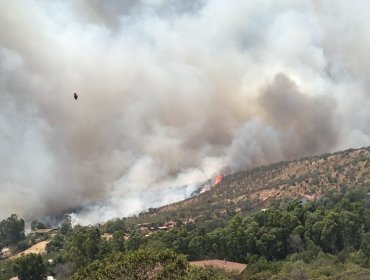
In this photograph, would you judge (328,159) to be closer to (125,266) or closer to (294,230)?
(294,230)

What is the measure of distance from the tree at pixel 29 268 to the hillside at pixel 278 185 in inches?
1958

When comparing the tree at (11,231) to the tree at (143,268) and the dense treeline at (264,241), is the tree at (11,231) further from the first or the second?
the tree at (143,268)

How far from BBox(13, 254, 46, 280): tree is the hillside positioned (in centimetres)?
4974

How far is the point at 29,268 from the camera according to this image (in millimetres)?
74875

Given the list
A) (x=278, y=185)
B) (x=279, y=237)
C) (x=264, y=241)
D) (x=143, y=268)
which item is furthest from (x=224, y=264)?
(x=278, y=185)

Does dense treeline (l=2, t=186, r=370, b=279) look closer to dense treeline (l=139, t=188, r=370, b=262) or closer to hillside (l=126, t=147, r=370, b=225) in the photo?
dense treeline (l=139, t=188, r=370, b=262)

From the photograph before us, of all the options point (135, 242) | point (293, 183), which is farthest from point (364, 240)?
point (293, 183)

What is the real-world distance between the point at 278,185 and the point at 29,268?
78593mm

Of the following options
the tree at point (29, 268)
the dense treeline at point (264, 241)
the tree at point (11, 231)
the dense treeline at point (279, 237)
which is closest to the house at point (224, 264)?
the dense treeline at point (264, 241)

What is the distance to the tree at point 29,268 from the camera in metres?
74.8

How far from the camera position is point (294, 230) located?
77.2 metres

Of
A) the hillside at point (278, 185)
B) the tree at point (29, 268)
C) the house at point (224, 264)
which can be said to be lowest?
the house at point (224, 264)

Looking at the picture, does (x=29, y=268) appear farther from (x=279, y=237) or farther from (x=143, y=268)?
(x=143, y=268)

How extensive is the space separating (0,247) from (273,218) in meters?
72.4
